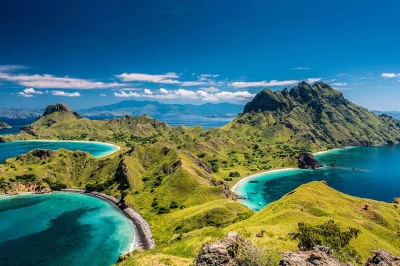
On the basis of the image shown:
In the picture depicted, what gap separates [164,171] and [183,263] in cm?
13162

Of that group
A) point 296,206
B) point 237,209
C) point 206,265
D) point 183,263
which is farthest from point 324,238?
point 237,209

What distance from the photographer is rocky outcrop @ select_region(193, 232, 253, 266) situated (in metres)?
38.9

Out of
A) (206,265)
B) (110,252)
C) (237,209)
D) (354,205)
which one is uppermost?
(206,265)

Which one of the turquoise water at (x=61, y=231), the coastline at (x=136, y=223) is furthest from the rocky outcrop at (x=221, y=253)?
the coastline at (x=136, y=223)

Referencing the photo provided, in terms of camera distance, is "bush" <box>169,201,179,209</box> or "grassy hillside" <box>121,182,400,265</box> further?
"bush" <box>169,201,179,209</box>

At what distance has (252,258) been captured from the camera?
3791 centimetres

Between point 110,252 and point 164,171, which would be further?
point 164,171

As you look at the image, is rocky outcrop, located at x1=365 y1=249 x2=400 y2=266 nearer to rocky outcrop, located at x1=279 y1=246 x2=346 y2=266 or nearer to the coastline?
rocky outcrop, located at x1=279 y1=246 x2=346 y2=266

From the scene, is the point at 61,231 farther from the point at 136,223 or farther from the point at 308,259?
the point at 308,259

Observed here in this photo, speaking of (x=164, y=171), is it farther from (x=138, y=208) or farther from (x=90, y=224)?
(x=90, y=224)

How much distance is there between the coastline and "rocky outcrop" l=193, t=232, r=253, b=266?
77.0 meters

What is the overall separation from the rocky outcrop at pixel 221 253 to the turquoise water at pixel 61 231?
2914 inches

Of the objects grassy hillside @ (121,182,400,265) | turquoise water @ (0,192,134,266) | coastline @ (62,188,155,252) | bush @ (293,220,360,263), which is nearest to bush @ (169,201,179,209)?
coastline @ (62,188,155,252)

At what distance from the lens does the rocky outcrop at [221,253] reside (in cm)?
3894
